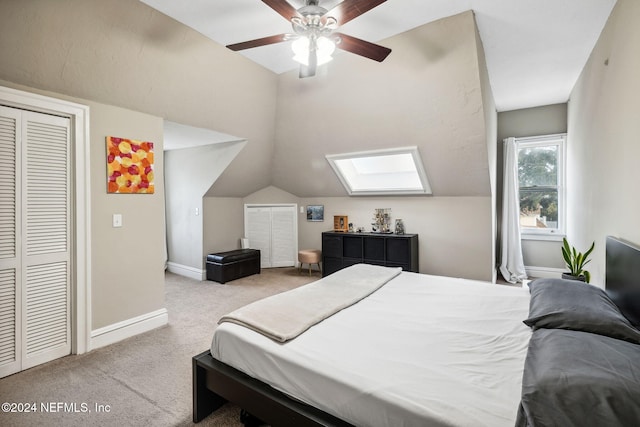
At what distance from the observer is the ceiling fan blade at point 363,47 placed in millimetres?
2127

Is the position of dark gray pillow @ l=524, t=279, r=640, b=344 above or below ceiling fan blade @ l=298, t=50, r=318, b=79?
below

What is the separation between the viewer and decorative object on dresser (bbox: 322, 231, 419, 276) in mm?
4621

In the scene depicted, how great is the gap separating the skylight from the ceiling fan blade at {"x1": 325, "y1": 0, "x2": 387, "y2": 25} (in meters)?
2.54

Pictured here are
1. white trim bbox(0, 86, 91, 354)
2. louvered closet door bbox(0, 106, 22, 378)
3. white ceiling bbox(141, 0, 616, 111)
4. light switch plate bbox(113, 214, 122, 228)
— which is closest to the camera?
louvered closet door bbox(0, 106, 22, 378)

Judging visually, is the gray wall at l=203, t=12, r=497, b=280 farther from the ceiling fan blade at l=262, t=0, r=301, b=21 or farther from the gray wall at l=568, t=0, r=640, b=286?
the ceiling fan blade at l=262, t=0, r=301, b=21

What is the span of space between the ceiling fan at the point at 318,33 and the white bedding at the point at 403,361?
5.98 feet

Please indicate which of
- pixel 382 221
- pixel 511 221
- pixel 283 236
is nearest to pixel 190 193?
pixel 283 236

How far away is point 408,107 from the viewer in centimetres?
361

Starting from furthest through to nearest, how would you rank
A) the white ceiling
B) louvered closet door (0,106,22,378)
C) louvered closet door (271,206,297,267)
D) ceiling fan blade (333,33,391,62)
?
1. louvered closet door (271,206,297,267)
2. the white ceiling
3. louvered closet door (0,106,22,378)
4. ceiling fan blade (333,33,391,62)

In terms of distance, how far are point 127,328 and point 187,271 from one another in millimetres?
2399

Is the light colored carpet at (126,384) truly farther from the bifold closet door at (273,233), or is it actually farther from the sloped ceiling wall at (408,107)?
the sloped ceiling wall at (408,107)

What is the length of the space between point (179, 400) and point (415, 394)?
1.63 meters

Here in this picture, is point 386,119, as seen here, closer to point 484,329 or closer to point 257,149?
point 257,149

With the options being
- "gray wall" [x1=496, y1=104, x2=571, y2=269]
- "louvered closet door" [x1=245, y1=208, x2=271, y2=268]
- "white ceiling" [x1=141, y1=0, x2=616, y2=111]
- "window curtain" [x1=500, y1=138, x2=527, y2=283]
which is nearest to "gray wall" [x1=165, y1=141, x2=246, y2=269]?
"louvered closet door" [x1=245, y1=208, x2=271, y2=268]
